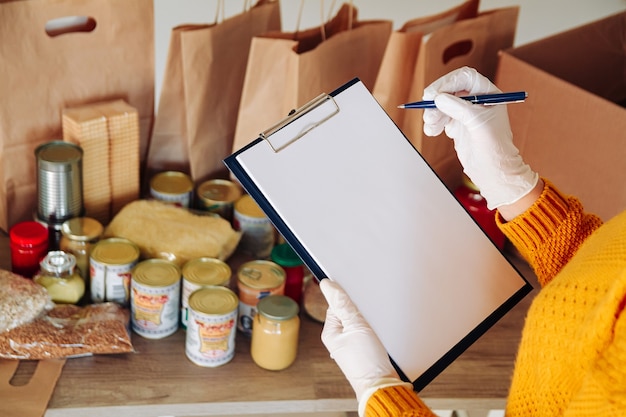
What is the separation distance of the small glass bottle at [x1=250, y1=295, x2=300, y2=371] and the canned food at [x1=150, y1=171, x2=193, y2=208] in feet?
1.00

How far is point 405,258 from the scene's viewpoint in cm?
93

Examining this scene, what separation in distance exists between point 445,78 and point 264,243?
20.9 inches

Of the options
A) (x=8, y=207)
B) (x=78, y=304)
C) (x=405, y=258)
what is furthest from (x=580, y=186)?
(x=8, y=207)

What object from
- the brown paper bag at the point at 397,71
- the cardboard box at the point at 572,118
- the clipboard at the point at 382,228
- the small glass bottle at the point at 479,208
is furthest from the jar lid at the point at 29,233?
the cardboard box at the point at 572,118

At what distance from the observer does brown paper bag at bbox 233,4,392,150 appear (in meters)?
1.27

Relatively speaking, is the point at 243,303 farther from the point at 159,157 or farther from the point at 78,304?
the point at 159,157

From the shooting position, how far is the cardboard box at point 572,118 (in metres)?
1.26

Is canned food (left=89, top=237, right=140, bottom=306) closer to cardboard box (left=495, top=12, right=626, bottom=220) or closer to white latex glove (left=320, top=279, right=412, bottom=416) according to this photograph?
white latex glove (left=320, top=279, right=412, bottom=416)

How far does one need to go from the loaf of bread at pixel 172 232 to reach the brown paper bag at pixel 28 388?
0.78 feet

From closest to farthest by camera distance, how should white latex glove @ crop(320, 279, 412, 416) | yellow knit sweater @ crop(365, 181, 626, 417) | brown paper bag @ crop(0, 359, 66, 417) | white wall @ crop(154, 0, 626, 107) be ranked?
yellow knit sweater @ crop(365, 181, 626, 417)
white latex glove @ crop(320, 279, 412, 416)
brown paper bag @ crop(0, 359, 66, 417)
white wall @ crop(154, 0, 626, 107)

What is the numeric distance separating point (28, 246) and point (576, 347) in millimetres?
825

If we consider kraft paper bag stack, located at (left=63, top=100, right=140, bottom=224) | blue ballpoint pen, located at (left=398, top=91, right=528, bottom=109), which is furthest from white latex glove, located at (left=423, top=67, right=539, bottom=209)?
kraft paper bag stack, located at (left=63, top=100, right=140, bottom=224)

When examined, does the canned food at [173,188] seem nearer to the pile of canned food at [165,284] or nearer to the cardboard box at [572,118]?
the pile of canned food at [165,284]

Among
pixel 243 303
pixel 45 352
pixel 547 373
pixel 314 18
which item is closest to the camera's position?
pixel 547 373
